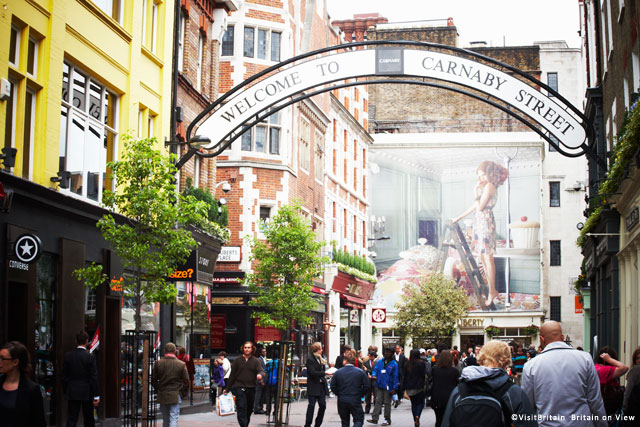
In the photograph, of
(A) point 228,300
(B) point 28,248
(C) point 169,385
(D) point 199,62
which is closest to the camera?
(B) point 28,248

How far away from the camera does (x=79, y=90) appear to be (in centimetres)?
1802

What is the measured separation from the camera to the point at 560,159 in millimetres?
71188

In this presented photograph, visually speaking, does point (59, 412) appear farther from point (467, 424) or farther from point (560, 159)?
point (560, 159)

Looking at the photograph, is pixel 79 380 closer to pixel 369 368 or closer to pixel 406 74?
pixel 406 74

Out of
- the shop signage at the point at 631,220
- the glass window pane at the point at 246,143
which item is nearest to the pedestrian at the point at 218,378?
the glass window pane at the point at 246,143

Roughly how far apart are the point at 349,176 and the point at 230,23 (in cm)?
1702

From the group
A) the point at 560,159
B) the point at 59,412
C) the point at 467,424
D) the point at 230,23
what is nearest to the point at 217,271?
the point at 230,23

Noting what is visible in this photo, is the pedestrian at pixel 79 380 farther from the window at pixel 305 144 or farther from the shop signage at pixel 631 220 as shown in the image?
the window at pixel 305 144

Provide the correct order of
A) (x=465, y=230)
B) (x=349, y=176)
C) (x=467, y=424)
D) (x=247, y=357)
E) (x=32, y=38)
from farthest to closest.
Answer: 1. (x=465, y=230)
2. (x=349, y=176)
3. (x=247, y=357)
4. (x=32, y=38)
5. (x=467, y=424)

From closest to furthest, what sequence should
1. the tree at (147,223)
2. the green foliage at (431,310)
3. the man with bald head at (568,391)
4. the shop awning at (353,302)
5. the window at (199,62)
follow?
the man with bald head at (568,391)
the tree at (147,223)
the window at (199,62)
the shop awning at (353,302)
the green foliage at (431,310)

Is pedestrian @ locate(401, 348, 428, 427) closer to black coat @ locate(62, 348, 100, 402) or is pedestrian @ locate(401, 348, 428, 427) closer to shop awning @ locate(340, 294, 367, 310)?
black coat @ locate(62, 348, 100, 402)

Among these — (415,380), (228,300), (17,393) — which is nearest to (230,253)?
(228,300)

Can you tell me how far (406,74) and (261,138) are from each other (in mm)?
19296

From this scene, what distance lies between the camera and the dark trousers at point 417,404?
2093 cm
